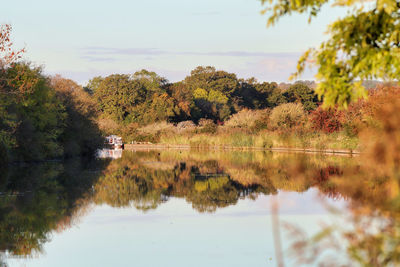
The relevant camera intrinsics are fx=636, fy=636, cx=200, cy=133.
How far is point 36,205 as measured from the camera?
52.0 feet

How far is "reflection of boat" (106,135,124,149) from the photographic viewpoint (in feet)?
201

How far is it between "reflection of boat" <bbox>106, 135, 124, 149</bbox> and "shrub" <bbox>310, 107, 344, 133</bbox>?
2158 cm

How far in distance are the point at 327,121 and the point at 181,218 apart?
104 feet

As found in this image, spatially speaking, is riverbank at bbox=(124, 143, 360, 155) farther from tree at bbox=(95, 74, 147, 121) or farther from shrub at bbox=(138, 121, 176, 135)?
tree at bbox=(95, 74, 147, 121)

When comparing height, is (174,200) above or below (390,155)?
below

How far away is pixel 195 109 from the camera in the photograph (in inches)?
3127

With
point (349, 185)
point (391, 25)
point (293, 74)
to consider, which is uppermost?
point (391, 25)

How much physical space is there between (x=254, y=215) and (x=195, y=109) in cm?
6490

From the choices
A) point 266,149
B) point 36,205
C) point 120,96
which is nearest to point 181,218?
point 36,205

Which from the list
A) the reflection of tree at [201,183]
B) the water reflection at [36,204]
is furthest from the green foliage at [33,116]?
the reflection of tree at [201,183]

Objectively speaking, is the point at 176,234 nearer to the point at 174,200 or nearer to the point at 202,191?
the point at 174,200

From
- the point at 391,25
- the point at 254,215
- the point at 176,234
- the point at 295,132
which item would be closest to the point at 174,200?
the point at 254,215

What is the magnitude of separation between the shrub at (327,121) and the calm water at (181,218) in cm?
1971

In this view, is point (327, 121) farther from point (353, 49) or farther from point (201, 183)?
point (353, 49)
